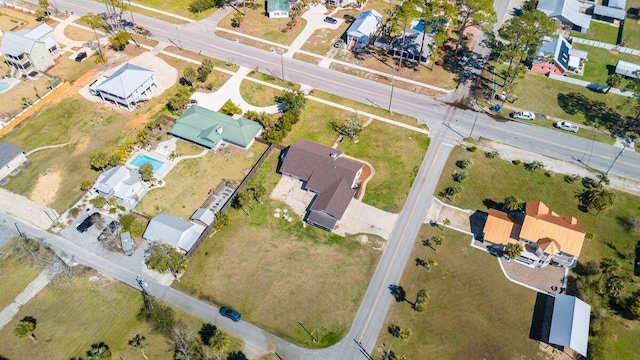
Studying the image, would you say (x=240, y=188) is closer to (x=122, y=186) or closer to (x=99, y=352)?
(x=122, y=186)

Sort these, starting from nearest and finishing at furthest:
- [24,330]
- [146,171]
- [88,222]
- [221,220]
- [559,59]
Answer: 1. [24,330]
2. [221,220]
3. [88,222]
4. [146,171]
5. [559,59]

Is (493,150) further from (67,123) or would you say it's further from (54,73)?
(54,73)

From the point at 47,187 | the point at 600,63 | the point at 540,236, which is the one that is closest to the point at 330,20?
the point at 600,63

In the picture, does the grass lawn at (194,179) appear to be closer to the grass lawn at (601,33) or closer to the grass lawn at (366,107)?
the grass lawn at (366,107)

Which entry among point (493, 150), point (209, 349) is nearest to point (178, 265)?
point (209, 349)

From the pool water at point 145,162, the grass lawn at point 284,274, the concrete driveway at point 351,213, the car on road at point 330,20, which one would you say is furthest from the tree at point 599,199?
the pool water at point 145,162

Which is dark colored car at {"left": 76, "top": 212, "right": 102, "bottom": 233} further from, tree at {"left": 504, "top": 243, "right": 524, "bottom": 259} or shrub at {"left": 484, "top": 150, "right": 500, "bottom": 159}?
shrub at {"left": 484, "top": 150, "right": 500, "bottom": 159}
